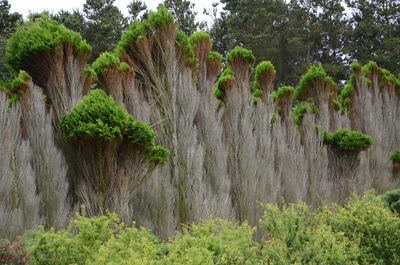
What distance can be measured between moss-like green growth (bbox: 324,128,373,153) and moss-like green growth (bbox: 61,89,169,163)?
20.4 ft

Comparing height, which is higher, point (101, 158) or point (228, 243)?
point (101, 158)

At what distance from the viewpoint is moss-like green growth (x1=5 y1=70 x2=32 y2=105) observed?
192 inches

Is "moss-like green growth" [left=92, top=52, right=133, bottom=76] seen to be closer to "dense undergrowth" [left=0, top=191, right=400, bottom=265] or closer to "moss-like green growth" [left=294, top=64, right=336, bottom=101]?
"dense undergrowth" [left=0, top=191, right=400, bottom=265]

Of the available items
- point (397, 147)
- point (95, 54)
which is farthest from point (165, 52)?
point (95, 54)

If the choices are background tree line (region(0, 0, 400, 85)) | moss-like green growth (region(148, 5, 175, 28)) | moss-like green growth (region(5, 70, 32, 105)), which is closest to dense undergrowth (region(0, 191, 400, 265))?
moss-like green growth (region(5, 70, 32, 105))

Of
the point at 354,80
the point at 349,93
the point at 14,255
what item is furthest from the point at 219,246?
the point at 354,80

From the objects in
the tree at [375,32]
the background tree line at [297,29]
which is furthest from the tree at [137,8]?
the tree at [375,32]

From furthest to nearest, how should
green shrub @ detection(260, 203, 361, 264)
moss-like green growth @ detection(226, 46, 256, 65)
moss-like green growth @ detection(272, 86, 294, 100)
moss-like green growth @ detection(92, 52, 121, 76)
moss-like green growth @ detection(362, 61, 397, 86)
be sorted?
moss-like green growth @ detection(362, 61, 397, 86), moss-like green growth @ detection(272, 86, 294, 100), moss-like green growth @ detection(226, 46, 256, 65), moss-like green growth @ detection(92, 52, 121, 76), green shrub @ detection(260, 203, 361, 264)

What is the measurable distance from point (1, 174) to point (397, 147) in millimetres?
13137

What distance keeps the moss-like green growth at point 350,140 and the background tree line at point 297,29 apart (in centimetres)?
1669

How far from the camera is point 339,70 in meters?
25.5

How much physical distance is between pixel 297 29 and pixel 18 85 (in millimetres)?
24552

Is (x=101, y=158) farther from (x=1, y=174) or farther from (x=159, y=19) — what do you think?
(x=159, y=19)

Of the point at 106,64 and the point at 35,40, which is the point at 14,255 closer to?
the point at 35,40
